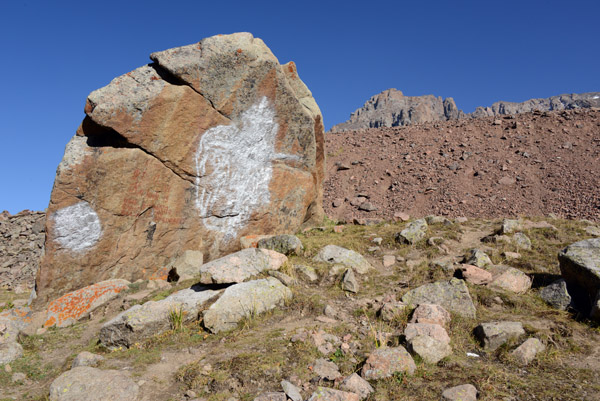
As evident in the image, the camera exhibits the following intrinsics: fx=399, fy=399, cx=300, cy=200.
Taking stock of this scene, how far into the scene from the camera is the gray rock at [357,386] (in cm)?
409

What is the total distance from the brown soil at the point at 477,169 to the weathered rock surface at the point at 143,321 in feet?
36.9

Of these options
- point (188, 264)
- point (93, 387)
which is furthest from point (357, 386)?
point (188, 264)

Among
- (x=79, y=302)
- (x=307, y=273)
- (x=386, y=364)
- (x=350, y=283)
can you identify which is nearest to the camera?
(x=386, y=364)

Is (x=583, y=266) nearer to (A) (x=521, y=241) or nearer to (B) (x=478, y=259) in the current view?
(B) (x=478, y=259)

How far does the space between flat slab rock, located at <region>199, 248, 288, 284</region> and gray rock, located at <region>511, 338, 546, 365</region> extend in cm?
409

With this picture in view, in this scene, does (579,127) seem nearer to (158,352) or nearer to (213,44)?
(213,44)

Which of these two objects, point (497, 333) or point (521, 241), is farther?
point (521, 241)

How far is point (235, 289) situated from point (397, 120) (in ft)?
218

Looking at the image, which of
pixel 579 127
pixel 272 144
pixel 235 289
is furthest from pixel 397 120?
pixel 235 289

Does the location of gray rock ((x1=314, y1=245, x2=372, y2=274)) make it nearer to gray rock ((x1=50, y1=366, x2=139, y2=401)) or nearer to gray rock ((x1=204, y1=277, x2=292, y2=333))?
gray rock ((x1=204, y1=277, x2=292, y2=333))

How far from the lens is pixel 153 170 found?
28.8 feet

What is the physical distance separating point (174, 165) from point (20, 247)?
31.1 feet

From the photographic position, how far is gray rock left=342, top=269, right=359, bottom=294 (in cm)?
690

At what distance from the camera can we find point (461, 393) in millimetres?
3980
